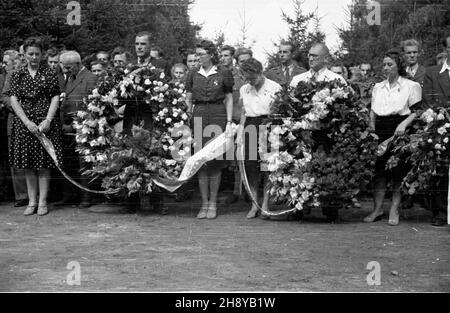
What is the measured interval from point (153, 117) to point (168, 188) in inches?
35.8

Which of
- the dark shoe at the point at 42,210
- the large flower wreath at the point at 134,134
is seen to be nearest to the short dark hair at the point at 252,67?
the large flower wreath at the point at 134,134

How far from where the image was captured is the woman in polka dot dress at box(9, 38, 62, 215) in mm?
9352

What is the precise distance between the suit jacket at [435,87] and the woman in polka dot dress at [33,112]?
445 cm

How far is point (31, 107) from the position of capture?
30.9 feet

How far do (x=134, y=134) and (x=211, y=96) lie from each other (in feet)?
3.40

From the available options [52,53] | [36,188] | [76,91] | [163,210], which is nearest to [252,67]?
[163,210]

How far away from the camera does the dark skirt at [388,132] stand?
351 inches

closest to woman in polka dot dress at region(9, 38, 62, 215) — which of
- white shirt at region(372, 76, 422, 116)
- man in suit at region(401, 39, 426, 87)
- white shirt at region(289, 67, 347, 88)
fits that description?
white shirt at region(289, 67, 347, 88)

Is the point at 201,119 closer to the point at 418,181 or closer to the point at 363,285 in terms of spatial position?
the point at 418,181

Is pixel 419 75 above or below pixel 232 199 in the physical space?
above

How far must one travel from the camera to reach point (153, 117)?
941 cm

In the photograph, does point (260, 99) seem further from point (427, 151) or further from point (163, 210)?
point (427, 151)
